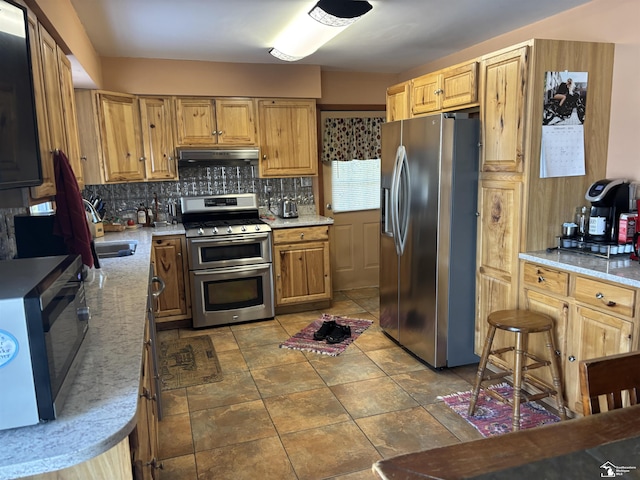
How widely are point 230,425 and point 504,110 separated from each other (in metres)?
2.49

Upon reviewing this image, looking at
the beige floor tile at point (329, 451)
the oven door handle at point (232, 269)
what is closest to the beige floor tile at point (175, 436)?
the beige floor tile at point (329, 451)

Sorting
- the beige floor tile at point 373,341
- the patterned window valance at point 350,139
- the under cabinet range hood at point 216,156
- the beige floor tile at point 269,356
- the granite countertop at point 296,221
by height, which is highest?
the patterned window valance at point 350,139

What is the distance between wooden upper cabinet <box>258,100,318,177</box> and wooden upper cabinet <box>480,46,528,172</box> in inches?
83.0

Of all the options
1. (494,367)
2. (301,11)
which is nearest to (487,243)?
(494,367)

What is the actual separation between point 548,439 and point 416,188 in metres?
2.36

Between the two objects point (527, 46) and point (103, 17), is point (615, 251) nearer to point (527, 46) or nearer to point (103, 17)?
point (527, 46)

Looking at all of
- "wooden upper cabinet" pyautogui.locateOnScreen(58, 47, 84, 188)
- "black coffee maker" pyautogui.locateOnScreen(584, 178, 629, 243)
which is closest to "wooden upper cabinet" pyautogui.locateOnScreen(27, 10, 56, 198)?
"wooden upper cabinet" pyautogui.locateOnScreen(58, 47, 84, 188)

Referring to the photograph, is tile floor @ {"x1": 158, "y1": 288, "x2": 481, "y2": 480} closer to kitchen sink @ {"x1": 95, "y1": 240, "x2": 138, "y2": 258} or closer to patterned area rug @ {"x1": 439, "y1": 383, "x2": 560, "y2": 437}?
patterned area rug @ {"x1": 439, "y1": 383, "x2": 560, "y2": 437}

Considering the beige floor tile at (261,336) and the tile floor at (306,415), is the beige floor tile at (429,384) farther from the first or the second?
the beige floor tile at (261,336)

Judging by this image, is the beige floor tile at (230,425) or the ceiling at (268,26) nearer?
the beige floor tile at (230,425)

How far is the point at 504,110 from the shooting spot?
2773 mm

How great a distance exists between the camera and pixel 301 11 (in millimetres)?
2973

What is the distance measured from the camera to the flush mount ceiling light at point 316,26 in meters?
2.71

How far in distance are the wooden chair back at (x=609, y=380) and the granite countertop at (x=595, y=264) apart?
3.13 ft
